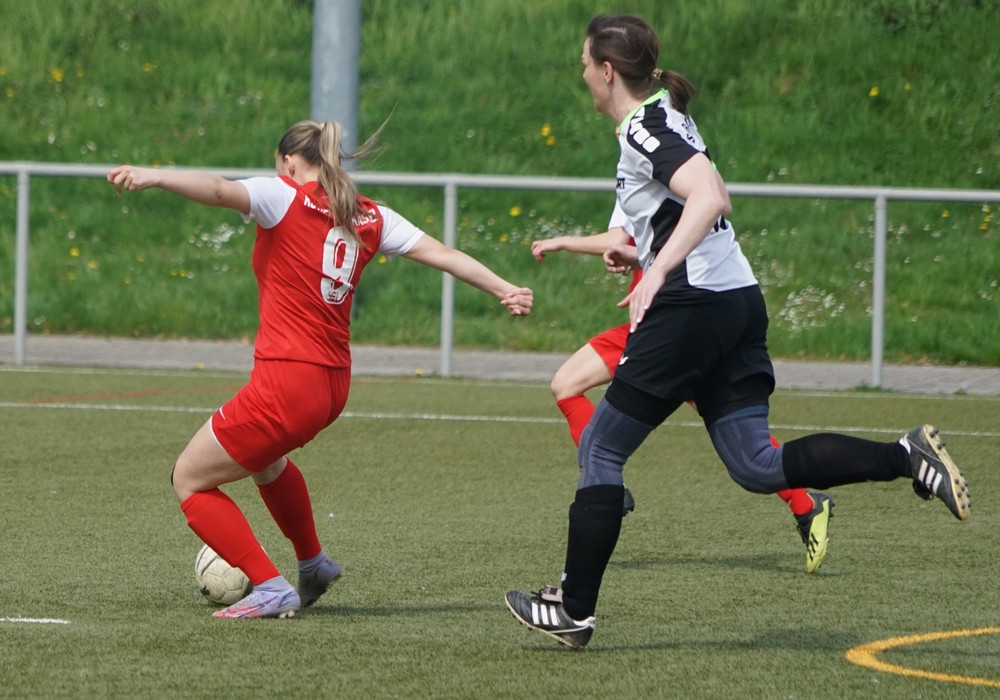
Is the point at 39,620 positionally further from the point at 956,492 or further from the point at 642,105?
the point at 956,492

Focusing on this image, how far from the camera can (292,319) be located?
4691mm

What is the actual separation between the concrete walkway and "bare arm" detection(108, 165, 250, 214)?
8179 mm

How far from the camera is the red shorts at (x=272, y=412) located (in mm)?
4621

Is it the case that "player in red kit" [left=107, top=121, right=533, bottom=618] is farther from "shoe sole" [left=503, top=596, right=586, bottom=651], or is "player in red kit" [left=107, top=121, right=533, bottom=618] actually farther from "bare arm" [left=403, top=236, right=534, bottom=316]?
"shoe sole" [left=503, top=596, right=586, bottom=651]

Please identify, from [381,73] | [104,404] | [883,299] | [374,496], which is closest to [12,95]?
[381,73]

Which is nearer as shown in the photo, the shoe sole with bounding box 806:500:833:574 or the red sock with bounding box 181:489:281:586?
the red sock with bounding box 181:489:281:586

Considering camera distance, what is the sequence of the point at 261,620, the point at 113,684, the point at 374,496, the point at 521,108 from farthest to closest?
the point at 521,108 → the point at 374,496 → the point at 261,620 → the point at 113,684

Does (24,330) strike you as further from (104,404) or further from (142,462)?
(142,462)

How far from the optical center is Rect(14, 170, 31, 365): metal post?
504 inches

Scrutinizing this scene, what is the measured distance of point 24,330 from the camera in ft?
42.1

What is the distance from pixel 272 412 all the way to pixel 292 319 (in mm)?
285

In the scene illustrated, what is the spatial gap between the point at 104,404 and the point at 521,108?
930 centimetres

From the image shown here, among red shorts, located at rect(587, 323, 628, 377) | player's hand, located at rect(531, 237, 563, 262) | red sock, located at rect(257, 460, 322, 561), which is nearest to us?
red sock, located at rect(257, 460, 322, 561)

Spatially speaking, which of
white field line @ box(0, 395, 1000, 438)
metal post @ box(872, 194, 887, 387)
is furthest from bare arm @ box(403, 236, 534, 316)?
metal post @ box(872, 194, 887, 387)
